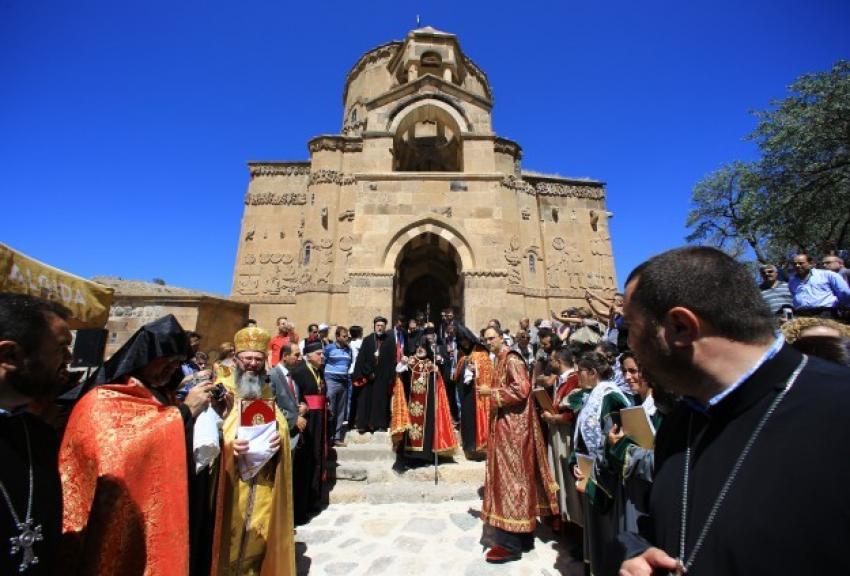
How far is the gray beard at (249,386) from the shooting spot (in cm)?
312

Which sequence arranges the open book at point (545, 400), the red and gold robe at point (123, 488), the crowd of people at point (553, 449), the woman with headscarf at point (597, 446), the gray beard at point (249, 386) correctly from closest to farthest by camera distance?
the crowd of people at point (553, 449) → the red and gold robe at point (123, 488) → the woman with headscarf at point (597, 446) → the gray beard at point (249, 386) → the open book at point (545, 400)

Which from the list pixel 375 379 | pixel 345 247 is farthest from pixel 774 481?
pixel 345 247

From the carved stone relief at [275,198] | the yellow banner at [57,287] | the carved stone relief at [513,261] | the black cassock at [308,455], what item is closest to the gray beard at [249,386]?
the black cassock at [308,455]

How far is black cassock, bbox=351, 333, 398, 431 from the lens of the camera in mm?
6930

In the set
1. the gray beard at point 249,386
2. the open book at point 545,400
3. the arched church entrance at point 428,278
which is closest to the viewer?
the gray beard at point 249,386

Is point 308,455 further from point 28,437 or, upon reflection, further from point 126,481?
point 28,437

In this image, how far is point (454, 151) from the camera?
16.4 metres

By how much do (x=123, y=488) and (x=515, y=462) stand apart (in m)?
3.50

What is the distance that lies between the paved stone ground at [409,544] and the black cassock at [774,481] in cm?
331

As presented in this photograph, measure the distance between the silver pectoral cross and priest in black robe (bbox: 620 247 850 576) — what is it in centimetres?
202

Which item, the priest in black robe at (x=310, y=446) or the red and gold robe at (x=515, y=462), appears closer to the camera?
the red and gold robe at (x=515, y=462)

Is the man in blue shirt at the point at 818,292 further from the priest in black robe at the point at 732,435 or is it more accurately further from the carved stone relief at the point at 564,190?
the carved stone relief at the point at 564,190

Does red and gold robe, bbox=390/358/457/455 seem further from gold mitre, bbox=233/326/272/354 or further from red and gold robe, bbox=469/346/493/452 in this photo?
gold mitre, bbox=233/326/272/354

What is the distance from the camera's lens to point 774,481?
0.96 meters
